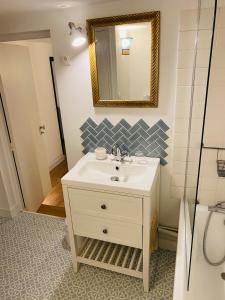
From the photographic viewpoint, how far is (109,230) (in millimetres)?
1743

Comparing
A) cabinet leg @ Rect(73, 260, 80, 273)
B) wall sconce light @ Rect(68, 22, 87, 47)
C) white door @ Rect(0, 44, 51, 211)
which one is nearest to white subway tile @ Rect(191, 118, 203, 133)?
wall sconce light @ Rect(68, 22, 87, 47)

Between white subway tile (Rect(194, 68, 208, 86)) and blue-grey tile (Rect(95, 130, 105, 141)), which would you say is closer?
white subway tile (Rect(194, 68, 208, 86))

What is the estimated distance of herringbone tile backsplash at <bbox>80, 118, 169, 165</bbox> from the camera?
189cm

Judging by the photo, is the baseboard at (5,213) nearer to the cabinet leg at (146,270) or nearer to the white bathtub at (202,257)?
the cabinet leg at (146,270)

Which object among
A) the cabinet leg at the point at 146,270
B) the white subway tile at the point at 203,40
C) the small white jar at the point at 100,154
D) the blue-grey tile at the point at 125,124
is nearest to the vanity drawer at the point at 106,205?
the cabinet leg at the point at 146,270

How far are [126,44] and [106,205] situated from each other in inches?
48.6

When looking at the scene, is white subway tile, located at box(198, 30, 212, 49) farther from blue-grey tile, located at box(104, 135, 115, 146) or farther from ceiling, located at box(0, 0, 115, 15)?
blue-grey tile, located at box(104, 135, 115, 146)

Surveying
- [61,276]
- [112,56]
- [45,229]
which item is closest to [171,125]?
[112,56]

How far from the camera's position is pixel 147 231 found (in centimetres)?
161

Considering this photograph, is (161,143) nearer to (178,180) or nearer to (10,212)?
(178,180)

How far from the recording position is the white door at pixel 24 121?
7.66 ft

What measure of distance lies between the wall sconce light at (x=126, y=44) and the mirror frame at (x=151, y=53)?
11 centimetres

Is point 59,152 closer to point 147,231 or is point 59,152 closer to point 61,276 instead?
point 61,276

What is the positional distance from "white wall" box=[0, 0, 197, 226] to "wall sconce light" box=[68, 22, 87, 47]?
6 centimetres
